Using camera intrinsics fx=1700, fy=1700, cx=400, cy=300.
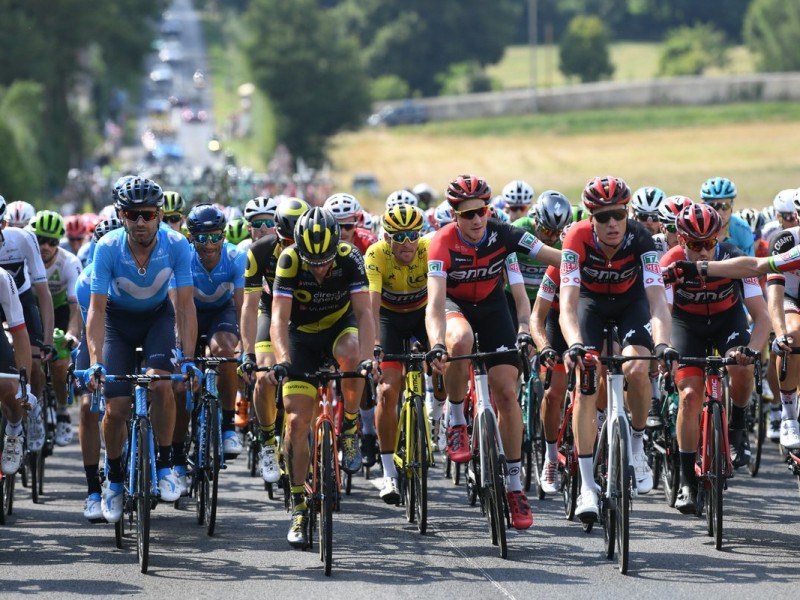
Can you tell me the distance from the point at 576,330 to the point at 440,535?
192cm

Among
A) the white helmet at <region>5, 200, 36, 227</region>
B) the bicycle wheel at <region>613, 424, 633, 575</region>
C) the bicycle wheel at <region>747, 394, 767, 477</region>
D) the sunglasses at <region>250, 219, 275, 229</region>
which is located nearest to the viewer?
the bicycle wheel at <region>613, 424, 633, 575</region>

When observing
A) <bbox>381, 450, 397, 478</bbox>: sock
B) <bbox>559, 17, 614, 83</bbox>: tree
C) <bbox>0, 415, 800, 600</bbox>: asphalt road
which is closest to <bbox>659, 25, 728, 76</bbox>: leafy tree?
<bbox>559, 17, 614, 83</bbox>: tree

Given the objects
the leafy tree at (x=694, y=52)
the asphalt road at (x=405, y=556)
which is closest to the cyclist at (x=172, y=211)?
the asphalt road at (x=405, y=556)

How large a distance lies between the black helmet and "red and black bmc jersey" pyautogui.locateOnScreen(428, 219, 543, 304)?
102 centimetres

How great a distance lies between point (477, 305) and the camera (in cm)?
1142

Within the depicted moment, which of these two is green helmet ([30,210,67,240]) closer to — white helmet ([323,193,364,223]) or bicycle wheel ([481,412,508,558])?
white helmet ([323,193,364,223])

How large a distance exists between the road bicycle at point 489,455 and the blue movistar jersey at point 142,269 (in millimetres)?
1961

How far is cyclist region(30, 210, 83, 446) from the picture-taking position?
572 inches

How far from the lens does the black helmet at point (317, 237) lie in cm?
1027

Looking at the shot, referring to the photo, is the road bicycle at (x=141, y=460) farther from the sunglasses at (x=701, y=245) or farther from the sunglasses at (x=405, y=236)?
the sunglasses at (x=701, y=245)

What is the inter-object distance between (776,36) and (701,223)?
110 m

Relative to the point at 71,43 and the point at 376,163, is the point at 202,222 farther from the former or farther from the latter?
the point at 376,163

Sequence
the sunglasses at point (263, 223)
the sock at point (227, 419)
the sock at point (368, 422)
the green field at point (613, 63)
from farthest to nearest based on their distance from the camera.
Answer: the green field at point (613, 63) < the sunglasses at point (263, 223) < the sock at point (368, 422) < the sock at point (227, 419)

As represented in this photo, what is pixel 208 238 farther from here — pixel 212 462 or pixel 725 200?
pixel 725 200
